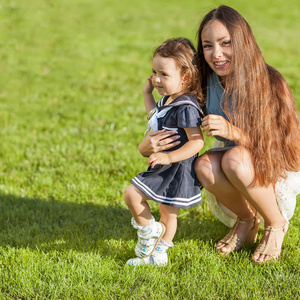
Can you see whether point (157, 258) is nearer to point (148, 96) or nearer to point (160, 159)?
point (160, 159)

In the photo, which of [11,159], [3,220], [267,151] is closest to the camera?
[267,151]

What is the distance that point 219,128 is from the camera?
2723 mm

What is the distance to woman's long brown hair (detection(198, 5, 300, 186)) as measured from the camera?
9.25 feet

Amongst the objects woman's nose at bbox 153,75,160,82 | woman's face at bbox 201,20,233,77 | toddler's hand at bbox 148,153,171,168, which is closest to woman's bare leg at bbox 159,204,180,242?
toddler's hand at bbox 148,153,171,168

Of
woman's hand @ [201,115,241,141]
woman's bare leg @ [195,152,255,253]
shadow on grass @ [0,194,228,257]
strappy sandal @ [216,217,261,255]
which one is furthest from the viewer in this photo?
shadow on grass @ [0,194,228,257]

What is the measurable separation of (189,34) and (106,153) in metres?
6.19

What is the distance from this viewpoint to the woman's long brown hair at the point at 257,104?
2.82 m

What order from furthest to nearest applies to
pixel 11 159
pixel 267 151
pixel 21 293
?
pixel 11 159 < pixel 267 151 < pixel 21 293

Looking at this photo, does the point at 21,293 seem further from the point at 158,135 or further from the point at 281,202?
the point at 281,202

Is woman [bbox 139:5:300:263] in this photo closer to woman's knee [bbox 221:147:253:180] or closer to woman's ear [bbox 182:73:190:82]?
woman's knee [bbox 221:147:253:180]

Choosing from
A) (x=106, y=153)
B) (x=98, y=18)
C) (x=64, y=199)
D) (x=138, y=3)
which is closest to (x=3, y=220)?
(x=64, y=199)

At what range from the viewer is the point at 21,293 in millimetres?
2691

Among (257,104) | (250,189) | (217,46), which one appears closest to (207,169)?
(250,189)

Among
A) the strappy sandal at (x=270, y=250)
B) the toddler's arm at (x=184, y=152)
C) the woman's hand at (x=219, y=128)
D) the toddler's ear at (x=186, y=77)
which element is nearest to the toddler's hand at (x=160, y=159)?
the toddler's arm at (x=184, y=152)
